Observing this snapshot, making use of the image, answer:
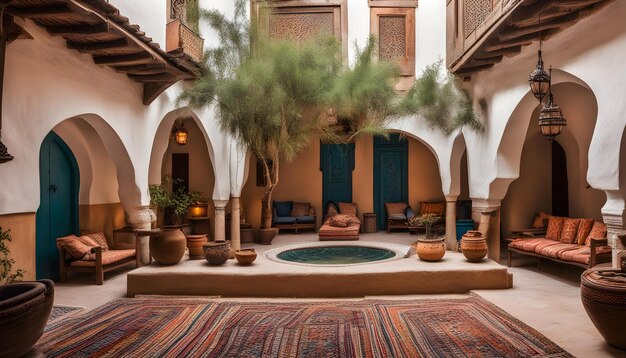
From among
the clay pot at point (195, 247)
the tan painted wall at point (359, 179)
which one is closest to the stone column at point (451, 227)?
the tan painted wall at point (359, 179)

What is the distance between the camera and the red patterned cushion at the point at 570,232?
865 centimetres

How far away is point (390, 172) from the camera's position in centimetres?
1518

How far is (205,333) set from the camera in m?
5.15

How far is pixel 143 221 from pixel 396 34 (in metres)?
7.73

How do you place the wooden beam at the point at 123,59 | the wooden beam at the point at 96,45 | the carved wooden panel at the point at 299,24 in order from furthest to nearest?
the carved wooden panel at the point at 299,24 → the wooden beam at the point at 123,59 → the wooden beam at the point at 96,45

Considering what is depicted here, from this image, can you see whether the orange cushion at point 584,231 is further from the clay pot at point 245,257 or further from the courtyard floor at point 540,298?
the clay pot at point 245,257

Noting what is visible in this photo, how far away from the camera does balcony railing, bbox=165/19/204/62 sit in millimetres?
7578

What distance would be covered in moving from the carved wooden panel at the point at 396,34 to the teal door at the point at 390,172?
404 cm

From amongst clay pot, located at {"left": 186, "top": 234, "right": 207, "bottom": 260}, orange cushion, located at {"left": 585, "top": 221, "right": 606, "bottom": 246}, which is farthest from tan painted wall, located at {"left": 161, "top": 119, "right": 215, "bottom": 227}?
orange cushion, located at {"left": 585, "top": 221, "right": 606, "bottom": 246}

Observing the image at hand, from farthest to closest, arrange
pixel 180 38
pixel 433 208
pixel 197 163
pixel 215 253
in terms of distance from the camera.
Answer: pixel 433 208 < pixel 197 163 < pixel 180 38 < pixel 215 253

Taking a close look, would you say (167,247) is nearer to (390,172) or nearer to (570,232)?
(570,232)

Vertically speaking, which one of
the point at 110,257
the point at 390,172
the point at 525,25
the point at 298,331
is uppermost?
the point at 525,25

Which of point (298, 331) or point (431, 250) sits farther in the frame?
point (431, 250)

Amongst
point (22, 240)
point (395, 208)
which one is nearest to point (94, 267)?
point (22, 240)
